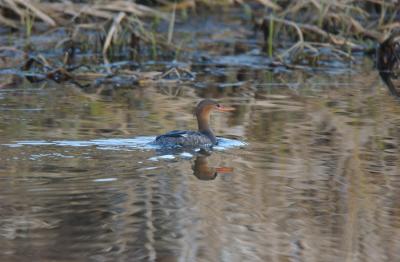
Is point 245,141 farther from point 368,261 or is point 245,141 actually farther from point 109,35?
point 109,35

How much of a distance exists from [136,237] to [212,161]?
2.71m

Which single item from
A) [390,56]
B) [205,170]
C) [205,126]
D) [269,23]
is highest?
[269,23]

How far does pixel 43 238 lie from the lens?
6867mm

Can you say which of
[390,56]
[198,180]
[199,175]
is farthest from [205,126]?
[390,56]

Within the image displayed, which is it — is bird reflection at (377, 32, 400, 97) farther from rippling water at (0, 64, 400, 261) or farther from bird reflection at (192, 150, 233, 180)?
bird reflection at (192, 150, 233, 180)

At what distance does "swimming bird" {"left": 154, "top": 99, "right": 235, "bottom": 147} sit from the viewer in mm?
9828

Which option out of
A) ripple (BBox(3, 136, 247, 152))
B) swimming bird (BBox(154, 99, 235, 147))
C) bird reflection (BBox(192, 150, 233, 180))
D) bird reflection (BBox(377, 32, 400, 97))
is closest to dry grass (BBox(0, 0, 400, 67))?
bird reflection (BBox(377, 32, 400, 97))

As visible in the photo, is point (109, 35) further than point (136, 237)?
Yes

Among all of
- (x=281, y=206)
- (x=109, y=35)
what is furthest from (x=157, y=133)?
(x=109, y=35)

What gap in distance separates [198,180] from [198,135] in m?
1.60

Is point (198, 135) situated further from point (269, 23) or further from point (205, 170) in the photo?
point (269, 23)

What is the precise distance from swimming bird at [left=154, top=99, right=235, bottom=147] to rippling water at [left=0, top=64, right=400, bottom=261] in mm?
135

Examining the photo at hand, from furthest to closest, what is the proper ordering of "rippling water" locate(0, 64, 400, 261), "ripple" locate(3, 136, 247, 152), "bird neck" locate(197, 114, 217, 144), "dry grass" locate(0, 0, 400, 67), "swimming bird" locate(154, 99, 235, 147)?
"dry grass" locate(0, 0, 400, 67) → "bird neck" locate(197, 114, 217, 144) → "swimming bird" locate(154, 99, 235, 147) → "ripple" locate(3, 136, 247, 152) → "rippling water" locate(0, 64, 400, 261)

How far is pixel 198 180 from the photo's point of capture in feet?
28.5
